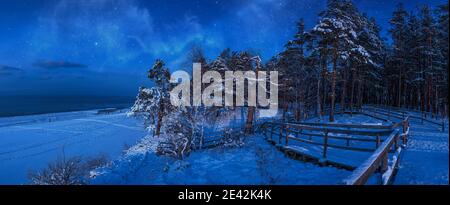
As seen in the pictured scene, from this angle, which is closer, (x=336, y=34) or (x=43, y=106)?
(x=336, y=34)

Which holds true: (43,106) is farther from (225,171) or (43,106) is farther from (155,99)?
(225,171)

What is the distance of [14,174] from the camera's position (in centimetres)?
2219

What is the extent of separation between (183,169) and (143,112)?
16.3m

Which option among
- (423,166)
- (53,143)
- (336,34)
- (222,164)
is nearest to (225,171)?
(222,164)

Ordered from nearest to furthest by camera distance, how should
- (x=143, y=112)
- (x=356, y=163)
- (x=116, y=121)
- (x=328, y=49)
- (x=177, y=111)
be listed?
(x=356, y=163) → (x=177, y=111) → (x=328, y=49) → (x=143, y=112) → (x=116, y=121)

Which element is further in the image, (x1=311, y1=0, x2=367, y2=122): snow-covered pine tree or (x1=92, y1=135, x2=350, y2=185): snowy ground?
(x1=311, y1=0, x2=367, y2=122): snow-covered pine tree

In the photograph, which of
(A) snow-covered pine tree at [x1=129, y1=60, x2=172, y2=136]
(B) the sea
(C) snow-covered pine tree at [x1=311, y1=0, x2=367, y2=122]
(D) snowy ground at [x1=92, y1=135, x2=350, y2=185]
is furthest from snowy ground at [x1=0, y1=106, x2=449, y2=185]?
(B) the sea

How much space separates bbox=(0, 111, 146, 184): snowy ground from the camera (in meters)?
24.3

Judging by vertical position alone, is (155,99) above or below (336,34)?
below

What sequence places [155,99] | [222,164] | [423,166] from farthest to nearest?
[155,99], [222,164], [423,166]

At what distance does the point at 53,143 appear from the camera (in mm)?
33094

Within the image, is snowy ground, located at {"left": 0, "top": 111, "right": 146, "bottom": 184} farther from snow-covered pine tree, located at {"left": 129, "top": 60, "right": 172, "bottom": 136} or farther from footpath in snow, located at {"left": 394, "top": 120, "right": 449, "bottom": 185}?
footpath in snow, located at {"left": 394, "top": 120, "right": 449, "bottom": 185}
